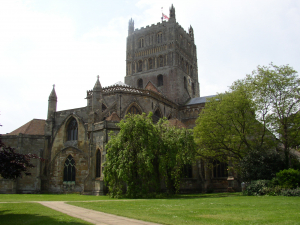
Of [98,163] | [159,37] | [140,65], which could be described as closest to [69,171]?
[98,163]

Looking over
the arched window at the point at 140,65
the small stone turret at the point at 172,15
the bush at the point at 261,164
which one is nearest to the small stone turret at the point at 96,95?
the bush at the point at 261,164

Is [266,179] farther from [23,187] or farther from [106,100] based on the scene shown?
[23,187]

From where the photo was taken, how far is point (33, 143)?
117 feet

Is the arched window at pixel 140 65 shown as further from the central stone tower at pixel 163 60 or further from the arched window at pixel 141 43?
the arched window at pixel 141 43

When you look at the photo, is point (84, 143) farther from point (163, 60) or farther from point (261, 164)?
point (163, 60)

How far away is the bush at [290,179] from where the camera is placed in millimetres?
21859

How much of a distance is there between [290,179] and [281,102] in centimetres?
739

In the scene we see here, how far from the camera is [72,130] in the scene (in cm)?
3556

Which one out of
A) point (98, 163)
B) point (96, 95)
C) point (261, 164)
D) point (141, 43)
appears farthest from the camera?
point (141, 43)

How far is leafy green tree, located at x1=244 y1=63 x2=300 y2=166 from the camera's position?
83.3ft

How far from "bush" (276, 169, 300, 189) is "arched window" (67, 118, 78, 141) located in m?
23.3

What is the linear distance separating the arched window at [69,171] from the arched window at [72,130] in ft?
8.06

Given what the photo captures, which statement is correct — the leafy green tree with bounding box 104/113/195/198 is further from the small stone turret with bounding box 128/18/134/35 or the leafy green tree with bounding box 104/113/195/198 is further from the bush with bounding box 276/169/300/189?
the small stone turret with bounding box 128/18/134/35

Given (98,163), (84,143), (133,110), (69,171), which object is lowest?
(69,171)
